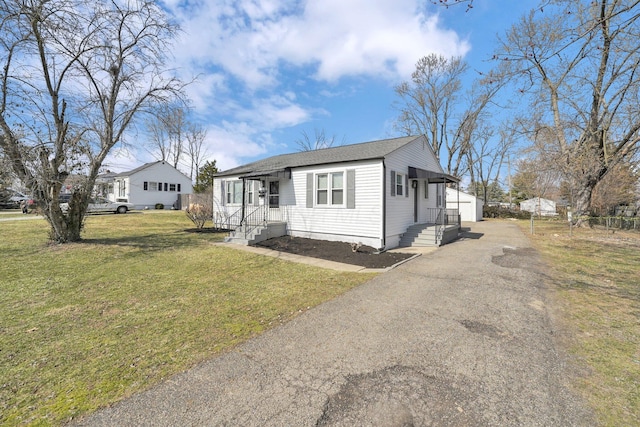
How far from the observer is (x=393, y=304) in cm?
483

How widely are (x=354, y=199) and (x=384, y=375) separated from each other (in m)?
8.11

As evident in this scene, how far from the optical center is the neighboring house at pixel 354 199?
10.3 m

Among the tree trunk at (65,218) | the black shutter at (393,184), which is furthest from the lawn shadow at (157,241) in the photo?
the black shutter at (393,184)

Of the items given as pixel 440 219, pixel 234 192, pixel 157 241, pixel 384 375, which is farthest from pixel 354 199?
pixel 157 241

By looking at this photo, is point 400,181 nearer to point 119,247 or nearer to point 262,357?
point 262,357

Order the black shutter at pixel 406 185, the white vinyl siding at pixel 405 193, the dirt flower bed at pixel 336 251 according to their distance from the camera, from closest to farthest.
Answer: the dirt flower bed at pixel 336 251 → the white vinyl siding at pixel 405 193 → the black shutter at pixel 406 185

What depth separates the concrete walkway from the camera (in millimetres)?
2266

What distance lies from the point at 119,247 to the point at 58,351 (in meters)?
7.78

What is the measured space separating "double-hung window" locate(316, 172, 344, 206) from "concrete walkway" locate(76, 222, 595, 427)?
21.4 ft

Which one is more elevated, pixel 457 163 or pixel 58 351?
pixel 457 163

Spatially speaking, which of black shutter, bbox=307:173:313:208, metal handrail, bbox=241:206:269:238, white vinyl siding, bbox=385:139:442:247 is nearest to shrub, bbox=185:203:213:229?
metal handrail, bbox=241:206:269:238

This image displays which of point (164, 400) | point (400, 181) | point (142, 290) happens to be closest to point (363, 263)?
point (400, 181)

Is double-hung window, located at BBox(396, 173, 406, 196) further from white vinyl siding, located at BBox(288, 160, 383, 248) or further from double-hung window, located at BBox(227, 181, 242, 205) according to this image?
double-hung window, located at BBox(227, 181, 242, 205)

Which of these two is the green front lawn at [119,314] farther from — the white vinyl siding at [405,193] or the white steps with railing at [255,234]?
the white vinyl siding at [405,193]
